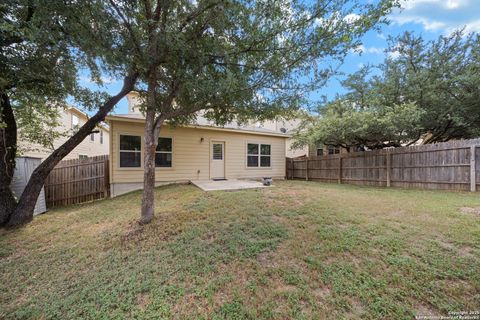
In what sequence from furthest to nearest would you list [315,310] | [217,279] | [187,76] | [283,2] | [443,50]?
[443,50]
[187,76]
[283,2]
[217,279]
[315,310]

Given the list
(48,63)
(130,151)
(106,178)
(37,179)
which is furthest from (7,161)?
(130,151)

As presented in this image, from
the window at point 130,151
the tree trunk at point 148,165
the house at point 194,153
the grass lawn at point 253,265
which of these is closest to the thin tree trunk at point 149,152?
the tree trunk at point 148,165

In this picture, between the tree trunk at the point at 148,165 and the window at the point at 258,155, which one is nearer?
the tree trunk at the point at 148,165

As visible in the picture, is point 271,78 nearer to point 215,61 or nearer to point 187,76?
point 215,61

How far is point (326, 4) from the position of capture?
11.5ft

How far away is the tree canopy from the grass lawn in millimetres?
4954

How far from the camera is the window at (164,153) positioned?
9.36 meters

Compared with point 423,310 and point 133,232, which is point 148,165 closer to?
point 133,232

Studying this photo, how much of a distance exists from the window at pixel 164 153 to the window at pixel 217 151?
2213 millimetres

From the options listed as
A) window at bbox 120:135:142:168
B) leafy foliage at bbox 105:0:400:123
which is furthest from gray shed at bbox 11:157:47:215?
leafy foliage at bbox 105:0:400:123

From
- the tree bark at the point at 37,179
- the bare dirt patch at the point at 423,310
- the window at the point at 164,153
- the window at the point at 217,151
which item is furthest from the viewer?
the window at the point at 217,151

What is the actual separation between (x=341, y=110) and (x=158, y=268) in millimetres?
11899

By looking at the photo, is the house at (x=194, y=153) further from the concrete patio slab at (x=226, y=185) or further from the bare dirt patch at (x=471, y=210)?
the bare dirt patch at (x=471, y=210)

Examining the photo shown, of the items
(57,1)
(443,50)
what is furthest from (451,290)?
(443,50)
